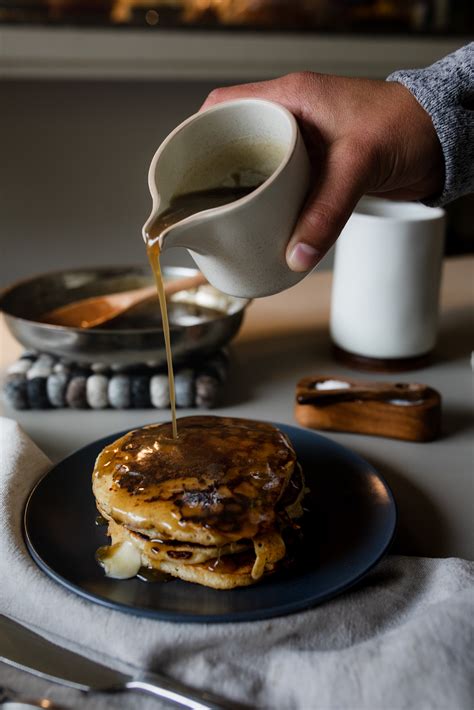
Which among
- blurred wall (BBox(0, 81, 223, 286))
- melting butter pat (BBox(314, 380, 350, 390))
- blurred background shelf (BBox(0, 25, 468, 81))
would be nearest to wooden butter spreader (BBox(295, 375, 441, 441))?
melting butter pat (BBox(314, 380, 350, 390))

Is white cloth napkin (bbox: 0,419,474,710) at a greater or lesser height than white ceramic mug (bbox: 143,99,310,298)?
lesser

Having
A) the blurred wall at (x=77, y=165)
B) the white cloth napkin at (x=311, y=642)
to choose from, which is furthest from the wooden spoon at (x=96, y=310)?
the blurred wall at (x=77, y=165)

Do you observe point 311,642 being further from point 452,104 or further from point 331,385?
point 452,104

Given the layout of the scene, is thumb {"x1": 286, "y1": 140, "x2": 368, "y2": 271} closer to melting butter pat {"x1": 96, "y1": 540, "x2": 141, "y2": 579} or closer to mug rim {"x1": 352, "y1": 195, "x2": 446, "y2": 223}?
melting butter pat {"x1": 96, "y1": 540, "x2": 141, "y2": 579}

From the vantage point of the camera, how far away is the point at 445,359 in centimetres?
127

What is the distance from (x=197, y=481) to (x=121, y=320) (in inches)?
22.0

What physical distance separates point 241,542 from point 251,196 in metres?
0.33

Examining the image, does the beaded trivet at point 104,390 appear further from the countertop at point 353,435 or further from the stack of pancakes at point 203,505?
the stack of pancakes at point 203,505

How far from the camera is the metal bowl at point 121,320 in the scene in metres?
1.07

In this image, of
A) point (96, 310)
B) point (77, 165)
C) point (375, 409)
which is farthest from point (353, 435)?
point (77, 165)

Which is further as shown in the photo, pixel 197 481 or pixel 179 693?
pixel 197 481

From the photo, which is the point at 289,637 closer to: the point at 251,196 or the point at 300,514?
the point at 300,514

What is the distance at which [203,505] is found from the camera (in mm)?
705

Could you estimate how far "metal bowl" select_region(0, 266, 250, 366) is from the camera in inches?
42.3
